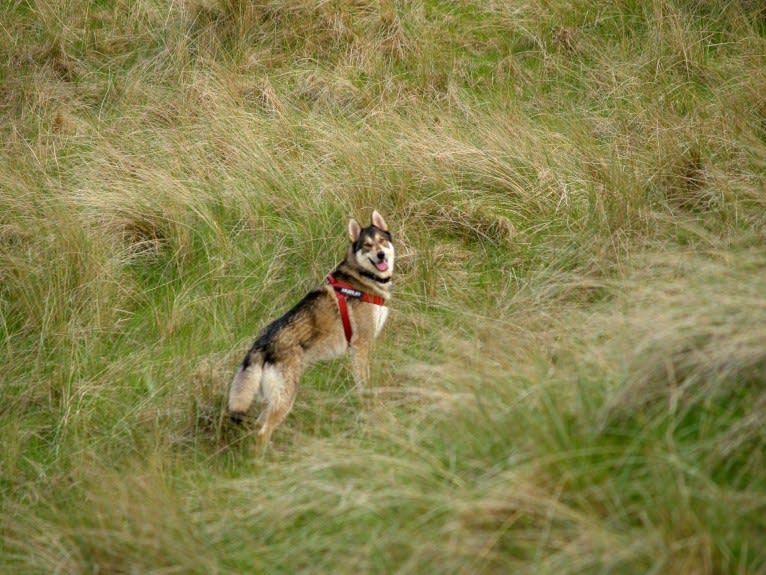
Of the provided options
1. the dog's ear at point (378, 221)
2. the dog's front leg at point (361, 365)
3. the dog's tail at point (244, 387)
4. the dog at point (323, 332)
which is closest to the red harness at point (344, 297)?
the dog at point (323, 332)

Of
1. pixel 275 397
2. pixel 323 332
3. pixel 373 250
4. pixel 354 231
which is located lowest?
pixel 275 397

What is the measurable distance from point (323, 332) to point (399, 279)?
1189 millimetres

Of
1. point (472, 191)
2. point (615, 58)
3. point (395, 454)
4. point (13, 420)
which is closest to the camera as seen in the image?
point (395, 454)

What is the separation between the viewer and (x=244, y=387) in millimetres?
5719

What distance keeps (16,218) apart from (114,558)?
4449 millimetres

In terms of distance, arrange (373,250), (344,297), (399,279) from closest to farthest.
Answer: (344,297) < (373,250) < (399,279)

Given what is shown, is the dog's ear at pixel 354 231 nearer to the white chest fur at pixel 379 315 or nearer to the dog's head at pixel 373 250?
the dog's head at pixel 373 250

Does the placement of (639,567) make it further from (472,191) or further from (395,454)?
(472,191)

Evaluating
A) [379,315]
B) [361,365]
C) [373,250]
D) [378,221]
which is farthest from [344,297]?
[378,221]

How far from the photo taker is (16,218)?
7.98 metres

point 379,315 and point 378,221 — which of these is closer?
point 379,315

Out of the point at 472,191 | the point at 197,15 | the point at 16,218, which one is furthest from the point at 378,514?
the point at 197,15

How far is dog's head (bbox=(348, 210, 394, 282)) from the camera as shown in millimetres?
6523

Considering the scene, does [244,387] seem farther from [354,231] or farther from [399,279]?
[399,279]
